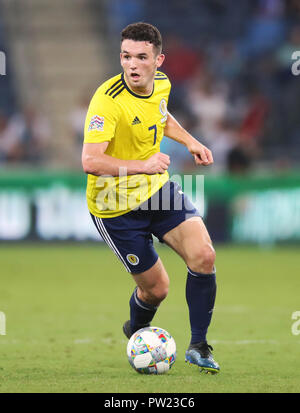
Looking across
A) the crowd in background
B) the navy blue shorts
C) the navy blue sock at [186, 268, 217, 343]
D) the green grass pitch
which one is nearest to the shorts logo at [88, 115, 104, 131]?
the navy blue shorts

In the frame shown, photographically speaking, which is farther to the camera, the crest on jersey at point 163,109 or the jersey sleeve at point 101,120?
the crest on jersey at point 163,109

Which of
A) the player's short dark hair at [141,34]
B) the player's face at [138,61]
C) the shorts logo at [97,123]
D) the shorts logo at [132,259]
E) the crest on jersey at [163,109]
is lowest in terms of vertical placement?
the shorts logo at [132,259]

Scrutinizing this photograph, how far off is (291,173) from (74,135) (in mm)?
4452

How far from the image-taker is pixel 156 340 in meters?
6.24

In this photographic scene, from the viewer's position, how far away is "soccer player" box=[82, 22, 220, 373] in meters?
6.18

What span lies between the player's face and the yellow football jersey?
14 centimetres

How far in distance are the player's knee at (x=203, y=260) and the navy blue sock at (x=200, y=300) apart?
0.15ft

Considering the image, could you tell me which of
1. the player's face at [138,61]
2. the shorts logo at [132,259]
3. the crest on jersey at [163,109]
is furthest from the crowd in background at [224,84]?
the player's face at [138,61]

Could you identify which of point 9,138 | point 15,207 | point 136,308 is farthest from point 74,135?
point 136,308

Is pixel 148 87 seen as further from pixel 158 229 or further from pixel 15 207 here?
pixel 15 207

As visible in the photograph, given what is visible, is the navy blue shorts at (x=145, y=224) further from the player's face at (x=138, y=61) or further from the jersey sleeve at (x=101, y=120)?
the player's face at (x=138, y=61)

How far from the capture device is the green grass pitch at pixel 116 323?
5828mm

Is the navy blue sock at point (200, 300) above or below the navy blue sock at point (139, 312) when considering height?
above

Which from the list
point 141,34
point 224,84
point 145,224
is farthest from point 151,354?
point 224,84
